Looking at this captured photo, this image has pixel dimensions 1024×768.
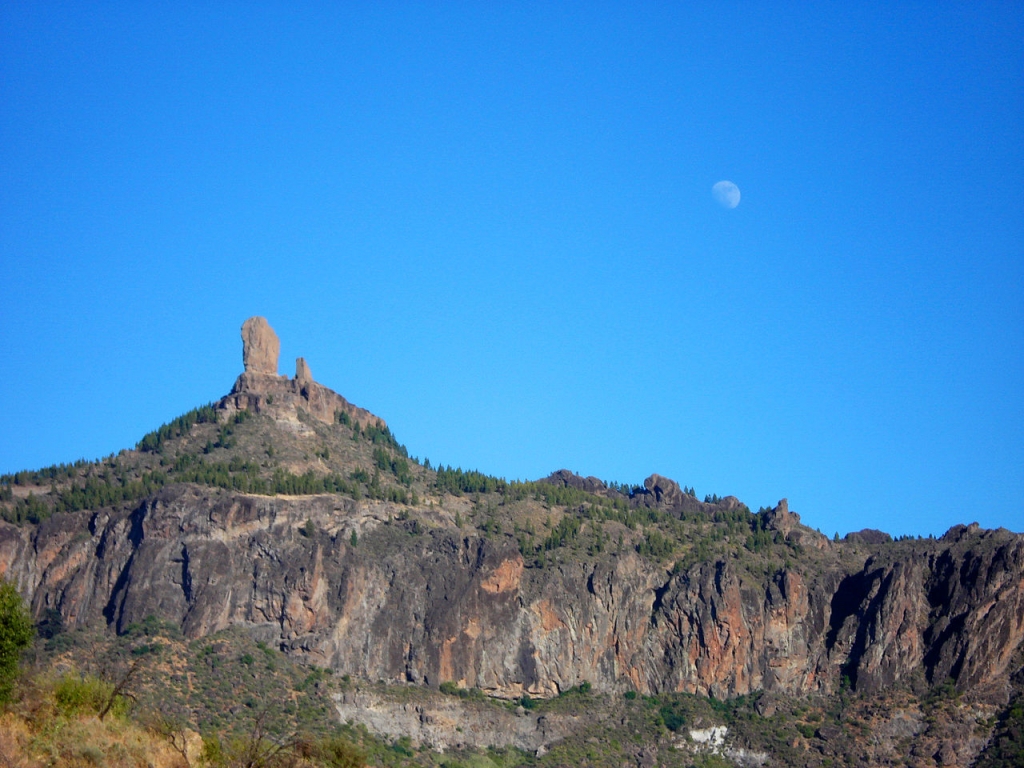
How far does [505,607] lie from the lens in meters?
185

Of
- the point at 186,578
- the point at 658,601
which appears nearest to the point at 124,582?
the point at 186,578

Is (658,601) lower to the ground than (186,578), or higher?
higher

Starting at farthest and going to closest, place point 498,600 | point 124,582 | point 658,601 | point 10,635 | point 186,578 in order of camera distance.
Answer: point 658,601 → point 498,600 → point 186,578 → point 124,582 → point 10,635

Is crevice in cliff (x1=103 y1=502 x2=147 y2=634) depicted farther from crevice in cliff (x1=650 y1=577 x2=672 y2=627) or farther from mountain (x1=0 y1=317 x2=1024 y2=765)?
crevice in cliff (x1=650 y1=577 x2=672 y2=627)

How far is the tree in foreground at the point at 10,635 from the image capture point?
74375 millimetres

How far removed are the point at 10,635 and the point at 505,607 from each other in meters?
112

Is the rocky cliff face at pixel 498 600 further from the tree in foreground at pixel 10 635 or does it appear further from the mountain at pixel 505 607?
the tree in foreground at pixel 10 635

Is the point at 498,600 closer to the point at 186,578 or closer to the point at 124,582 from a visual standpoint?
the point at 186,578

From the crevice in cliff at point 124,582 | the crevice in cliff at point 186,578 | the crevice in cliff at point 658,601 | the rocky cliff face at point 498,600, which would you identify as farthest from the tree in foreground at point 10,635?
the crevice in cliff at point 658,601

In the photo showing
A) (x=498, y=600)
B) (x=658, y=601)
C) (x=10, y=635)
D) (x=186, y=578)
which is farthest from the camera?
(x=658, y=601)

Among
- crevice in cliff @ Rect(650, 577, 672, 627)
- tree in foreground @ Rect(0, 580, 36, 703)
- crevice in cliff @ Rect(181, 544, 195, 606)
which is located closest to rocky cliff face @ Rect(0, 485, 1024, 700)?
crevice in cliff @ Rect(181, 544, 195, 606)

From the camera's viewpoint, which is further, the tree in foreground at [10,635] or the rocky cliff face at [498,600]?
the rocky cliff face at [498,600]

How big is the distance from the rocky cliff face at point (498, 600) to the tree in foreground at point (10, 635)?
8890cm

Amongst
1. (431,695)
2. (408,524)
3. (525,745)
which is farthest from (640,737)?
(408,524)
